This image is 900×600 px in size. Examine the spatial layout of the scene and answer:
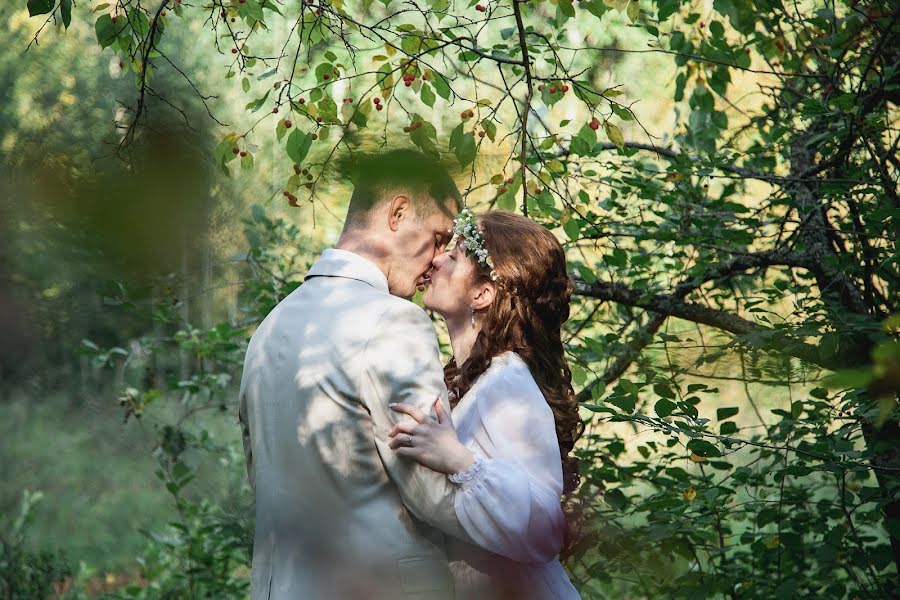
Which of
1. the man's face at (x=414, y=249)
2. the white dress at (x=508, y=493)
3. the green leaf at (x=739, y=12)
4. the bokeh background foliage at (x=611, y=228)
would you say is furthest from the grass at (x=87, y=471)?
the white dress at (x=508, y=493)

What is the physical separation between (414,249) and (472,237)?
0.23 meters

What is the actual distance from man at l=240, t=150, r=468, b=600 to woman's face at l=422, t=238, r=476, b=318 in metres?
0.54

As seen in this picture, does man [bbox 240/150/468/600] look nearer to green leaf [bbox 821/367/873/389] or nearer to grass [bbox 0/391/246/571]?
green leaf [bbox 821/367/873/389]

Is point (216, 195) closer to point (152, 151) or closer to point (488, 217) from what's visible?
point (152, 151)

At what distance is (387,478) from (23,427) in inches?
343

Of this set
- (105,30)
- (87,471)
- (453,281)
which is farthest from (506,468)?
(87,471)

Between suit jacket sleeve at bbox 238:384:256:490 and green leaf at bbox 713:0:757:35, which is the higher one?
green leaf at bbox 713:0:757:35

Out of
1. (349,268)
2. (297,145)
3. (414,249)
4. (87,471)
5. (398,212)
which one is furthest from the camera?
(87,471)

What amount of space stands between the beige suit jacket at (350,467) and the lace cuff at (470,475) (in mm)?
22

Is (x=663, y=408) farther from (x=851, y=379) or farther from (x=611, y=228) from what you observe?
(x=851, y=379)

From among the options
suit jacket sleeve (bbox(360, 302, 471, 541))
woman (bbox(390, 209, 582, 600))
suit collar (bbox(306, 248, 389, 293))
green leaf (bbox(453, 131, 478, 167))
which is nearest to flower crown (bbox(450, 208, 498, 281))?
woman (bbox(390, 209, 582, 600))

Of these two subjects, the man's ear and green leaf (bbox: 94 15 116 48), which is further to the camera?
green leaf (bbox: 94 15 116 48)

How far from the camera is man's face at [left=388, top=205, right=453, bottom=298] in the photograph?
2.18 m

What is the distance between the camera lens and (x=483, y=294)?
2404mm
